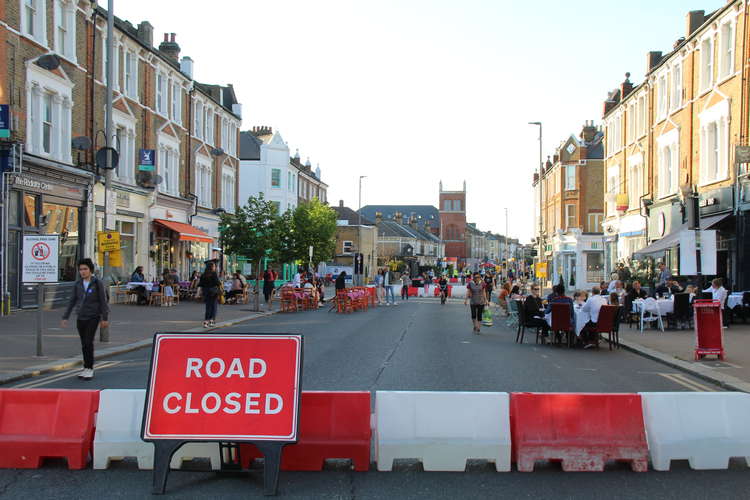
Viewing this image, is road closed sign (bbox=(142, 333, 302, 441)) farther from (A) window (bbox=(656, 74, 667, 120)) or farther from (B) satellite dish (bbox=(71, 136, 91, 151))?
(A) window (bbox=(656, 74, 667, 120))

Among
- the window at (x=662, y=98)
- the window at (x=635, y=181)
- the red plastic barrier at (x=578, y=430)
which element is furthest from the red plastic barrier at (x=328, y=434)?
the window at (x=635, y=181)

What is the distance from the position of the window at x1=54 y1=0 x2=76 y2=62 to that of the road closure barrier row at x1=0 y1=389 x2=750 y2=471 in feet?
65.8

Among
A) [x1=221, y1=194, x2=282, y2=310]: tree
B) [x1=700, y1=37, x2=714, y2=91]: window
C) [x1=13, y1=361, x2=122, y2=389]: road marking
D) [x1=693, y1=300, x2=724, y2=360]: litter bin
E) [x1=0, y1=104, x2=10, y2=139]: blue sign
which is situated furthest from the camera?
[x1=221, y1=194, x2=282, y2=310]: tree

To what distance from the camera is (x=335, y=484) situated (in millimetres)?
5648

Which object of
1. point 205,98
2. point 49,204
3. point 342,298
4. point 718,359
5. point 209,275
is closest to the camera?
point 718,359

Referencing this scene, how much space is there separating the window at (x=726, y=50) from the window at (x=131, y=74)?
22436 mm

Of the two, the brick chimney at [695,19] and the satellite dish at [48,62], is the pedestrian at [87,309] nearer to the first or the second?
the satellite dish at [48,62]

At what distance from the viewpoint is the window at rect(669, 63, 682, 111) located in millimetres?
29250

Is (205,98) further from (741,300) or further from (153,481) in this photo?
(153,481)

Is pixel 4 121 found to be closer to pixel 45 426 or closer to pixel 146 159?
pixel 146 159

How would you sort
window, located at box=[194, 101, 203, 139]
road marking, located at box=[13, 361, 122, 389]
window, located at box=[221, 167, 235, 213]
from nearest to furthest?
1. road marking, located at box=[13, 361, 122, 389]
2. window, located at box=[194, 101, 203, 139]
3. window, located at box=[221, 167, 235, 213]

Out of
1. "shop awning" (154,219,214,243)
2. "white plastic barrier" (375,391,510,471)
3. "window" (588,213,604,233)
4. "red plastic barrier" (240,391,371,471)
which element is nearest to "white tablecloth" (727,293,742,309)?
"white plastic barrier" (375,391,510,471)

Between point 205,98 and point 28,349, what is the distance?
90.5 feet

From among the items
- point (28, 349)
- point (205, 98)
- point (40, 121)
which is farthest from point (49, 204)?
point (205, 98)
